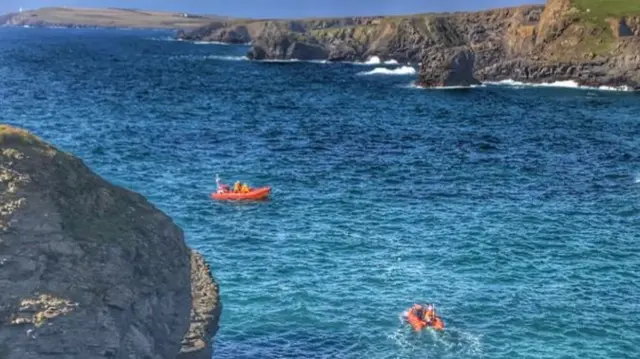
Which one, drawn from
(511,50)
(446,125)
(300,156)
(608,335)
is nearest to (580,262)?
(608,335)

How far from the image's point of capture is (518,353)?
29.5 m

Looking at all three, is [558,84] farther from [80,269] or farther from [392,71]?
[80,269]

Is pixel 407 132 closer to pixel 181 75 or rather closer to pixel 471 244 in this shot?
pixel 471 244

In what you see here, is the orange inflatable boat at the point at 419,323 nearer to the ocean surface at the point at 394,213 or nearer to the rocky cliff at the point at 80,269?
the ocean surface at the point at 394,213

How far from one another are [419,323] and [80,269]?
18.4 meters

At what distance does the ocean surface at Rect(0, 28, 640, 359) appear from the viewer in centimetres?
3147

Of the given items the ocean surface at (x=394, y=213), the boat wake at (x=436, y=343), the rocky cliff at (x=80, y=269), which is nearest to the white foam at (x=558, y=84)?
the ocean surface at (x=394, y=213)

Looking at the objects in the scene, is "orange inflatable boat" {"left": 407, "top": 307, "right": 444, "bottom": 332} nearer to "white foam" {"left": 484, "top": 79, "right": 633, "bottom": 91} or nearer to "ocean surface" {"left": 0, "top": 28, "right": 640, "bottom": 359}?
"ocean surface" {"left": 0, "top": 28, "right": 640, "bottom": 359}

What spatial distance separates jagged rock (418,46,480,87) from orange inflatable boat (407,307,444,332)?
10808 cm

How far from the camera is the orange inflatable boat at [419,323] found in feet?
102

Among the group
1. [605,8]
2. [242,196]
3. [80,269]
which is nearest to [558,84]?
[605,8]

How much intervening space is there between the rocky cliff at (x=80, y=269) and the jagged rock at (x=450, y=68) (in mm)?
121475

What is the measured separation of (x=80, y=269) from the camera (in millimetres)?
15883

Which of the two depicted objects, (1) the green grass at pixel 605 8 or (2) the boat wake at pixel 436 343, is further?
(1) the green grass at pixel 605 8
